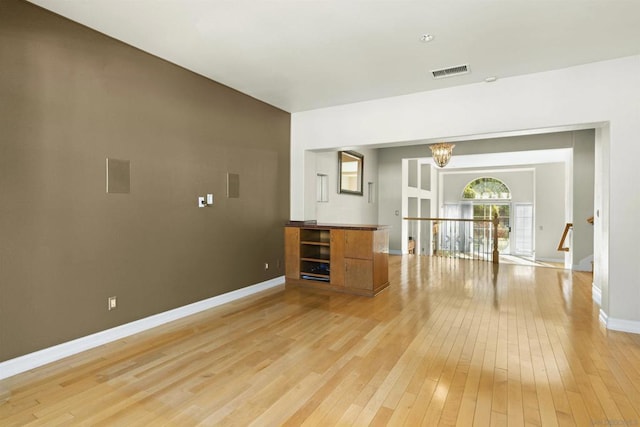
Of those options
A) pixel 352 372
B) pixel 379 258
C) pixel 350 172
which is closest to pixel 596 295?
pixel 379 258

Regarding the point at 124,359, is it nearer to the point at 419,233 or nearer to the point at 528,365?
the point at 528,365

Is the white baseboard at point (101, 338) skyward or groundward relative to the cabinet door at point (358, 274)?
groundward

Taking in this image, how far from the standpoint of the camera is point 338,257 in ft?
16.7

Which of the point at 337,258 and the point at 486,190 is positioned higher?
the point at 486,190

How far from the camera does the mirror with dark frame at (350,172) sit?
7.65 meters

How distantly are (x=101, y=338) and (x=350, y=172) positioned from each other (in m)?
6.14

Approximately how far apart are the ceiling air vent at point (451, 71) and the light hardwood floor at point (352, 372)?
2.96 metres

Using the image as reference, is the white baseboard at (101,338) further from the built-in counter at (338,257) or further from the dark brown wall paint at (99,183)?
the built-in counter at (338,257)

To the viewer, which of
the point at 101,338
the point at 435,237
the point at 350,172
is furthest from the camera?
the point at 435,237

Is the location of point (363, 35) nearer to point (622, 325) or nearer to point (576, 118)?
point (576, 118)

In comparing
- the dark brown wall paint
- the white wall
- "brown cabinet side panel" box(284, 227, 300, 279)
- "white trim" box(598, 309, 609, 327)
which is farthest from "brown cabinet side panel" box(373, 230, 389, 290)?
"white trim" box(598, 309, 609, 327)

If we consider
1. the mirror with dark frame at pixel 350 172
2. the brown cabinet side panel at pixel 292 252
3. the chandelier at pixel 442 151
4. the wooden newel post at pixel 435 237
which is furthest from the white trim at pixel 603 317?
the wooden newel post at pixel 435 237

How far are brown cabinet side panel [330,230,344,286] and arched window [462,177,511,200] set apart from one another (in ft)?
34.1

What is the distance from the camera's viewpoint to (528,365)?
8.83ft
